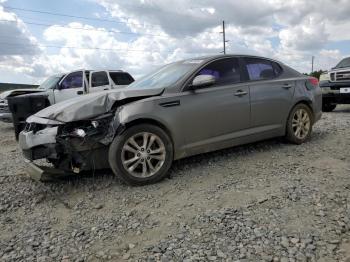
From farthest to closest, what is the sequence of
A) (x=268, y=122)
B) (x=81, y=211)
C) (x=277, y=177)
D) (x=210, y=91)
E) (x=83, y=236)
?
(x=268, y=122) < (x=210, y=91) < (x=277, y=177) < (x=81, y=211) < (x=83, y=236)

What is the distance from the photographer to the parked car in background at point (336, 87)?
10641 mm

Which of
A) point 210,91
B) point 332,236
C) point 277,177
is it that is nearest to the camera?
point 332,236

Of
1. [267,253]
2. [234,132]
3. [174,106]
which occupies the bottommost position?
[267,253]

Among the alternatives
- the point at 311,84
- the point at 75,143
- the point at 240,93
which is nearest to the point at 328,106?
the point at 311,84

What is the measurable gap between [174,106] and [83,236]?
6.81 feet

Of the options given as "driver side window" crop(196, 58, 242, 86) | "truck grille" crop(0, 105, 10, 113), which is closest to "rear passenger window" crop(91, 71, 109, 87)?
"truck grille" crop(0, 105, 10, 113)

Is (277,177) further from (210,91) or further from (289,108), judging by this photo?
(289,108)

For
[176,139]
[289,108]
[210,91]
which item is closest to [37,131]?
[176,139]

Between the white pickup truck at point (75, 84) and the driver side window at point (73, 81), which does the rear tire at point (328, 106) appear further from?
the driver side window at point (73, 81)

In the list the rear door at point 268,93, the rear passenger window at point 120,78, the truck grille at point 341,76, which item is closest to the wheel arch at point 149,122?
the rear door at point 268,93

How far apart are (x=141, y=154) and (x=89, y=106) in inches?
34.3

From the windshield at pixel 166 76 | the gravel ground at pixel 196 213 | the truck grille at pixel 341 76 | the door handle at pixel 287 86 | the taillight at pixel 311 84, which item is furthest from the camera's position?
the truck grille at pixel 341 76

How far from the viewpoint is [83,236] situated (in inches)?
141

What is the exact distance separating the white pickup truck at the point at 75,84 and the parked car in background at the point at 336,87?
645 centimetres
